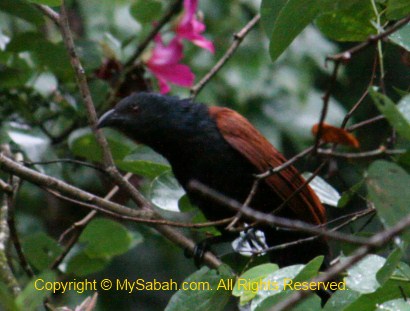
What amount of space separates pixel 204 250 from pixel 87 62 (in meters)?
0.93

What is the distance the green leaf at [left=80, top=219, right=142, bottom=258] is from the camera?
2.54 meters

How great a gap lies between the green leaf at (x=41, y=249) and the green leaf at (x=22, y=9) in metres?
0.69

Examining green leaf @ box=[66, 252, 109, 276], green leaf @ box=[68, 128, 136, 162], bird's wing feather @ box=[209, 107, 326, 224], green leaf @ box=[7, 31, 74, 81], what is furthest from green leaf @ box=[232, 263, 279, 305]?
green leaf @ box=[7, 31, 74, 81]

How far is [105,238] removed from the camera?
2.57 m

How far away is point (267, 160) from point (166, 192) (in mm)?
473

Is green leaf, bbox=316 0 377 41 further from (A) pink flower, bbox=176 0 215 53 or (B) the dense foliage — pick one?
(A) pink flower, bbox=176 0 215 53

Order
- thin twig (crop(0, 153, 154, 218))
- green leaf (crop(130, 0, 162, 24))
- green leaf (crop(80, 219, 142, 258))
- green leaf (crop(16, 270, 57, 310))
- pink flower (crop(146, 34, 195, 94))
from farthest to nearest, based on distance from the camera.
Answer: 1. pink flower (crop(146, 34, 195, 94))
2. green leaf (crop(130, 0, 162, 24))
3. green leaf (crop(80, 219, 142, 258))
4. thin twig (crop(0, 153, 154, 218))
5. green leaf (crop(16, 270, 57, 310))

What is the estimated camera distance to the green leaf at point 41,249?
2.54 meters

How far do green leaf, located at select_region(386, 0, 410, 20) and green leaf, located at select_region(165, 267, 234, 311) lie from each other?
747mm

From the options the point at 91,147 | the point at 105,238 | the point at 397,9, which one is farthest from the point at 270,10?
the point at 91,147

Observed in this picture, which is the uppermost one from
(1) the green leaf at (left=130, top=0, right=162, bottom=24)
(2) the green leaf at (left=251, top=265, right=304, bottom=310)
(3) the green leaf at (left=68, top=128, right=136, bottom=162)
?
(1) the green leaf at (left=130, top=0, right=162, bottom=24)

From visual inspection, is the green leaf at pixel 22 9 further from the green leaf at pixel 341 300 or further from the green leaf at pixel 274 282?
the green leaf at pixel 341 300

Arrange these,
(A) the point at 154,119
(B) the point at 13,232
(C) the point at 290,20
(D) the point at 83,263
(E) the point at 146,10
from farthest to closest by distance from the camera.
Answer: (E) the point at 146,10, (A) the point at 154,119, (D) the point at 83,263, (B) the point at 13,232, (C) the point at 290,20

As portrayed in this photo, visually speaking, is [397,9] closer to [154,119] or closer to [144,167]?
[144,167]
